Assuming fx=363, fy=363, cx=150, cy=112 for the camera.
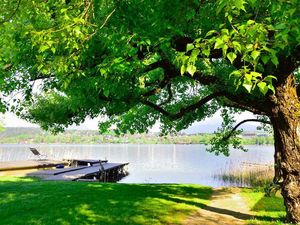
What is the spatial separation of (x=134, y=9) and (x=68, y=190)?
11.4 metres

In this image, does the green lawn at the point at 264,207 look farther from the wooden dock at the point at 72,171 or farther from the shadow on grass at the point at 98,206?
the wooden dock at the point at 72,171

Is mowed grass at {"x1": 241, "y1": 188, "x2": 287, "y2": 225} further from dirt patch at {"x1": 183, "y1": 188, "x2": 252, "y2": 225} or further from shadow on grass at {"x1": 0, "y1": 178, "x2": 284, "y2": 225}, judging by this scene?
dirt patch at {"x1": 183, "y1": 188, "x2": 252, "y2": 225}

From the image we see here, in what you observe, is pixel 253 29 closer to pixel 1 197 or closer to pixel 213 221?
pixel 213 221

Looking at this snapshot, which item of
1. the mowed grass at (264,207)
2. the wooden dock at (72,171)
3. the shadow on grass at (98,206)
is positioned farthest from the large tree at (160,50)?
the wooden dock at (72,171)

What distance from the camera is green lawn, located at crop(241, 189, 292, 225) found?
10945mm

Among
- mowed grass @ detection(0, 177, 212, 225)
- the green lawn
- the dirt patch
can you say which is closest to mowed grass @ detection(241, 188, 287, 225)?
the green lawn

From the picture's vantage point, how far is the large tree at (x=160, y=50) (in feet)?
13.6

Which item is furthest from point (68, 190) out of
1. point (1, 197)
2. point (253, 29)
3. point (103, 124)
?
point (253, 29)

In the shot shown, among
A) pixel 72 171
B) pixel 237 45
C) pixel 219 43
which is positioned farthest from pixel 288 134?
pixel 72 171

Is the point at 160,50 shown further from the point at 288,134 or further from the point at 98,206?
the point at 98,206

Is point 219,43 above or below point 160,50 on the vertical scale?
below

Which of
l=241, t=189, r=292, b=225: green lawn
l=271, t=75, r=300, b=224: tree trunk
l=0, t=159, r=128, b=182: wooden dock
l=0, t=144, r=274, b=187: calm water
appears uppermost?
l=271, t=75, r=300, b=224: tree trunk

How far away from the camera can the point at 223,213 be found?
12.2 meters

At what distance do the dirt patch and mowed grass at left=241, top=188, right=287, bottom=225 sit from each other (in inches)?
11.7
